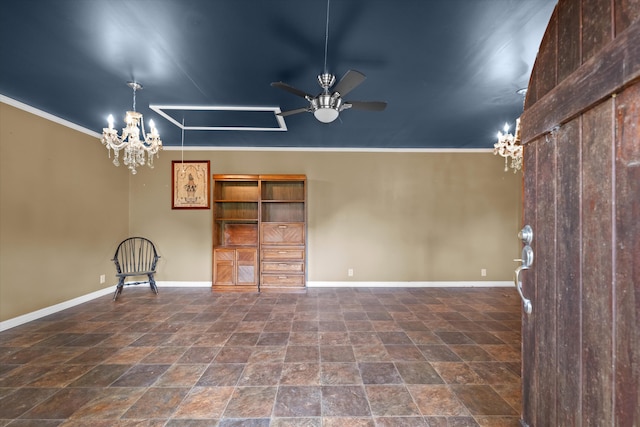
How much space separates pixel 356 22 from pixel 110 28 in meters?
1.78

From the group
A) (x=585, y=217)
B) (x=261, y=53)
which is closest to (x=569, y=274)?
(x=585, y=217)

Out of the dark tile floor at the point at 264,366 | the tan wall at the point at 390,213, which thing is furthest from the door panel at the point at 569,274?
the tan wall at the point at 390,213

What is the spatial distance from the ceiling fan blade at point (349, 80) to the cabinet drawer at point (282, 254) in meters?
2.95

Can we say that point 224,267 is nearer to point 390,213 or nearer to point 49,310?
point 49,310

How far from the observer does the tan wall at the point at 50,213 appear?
2998mm

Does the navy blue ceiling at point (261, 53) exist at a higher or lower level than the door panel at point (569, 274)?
higher

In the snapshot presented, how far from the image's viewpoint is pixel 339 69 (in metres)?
2.38

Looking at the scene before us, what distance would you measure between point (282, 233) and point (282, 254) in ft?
1.21

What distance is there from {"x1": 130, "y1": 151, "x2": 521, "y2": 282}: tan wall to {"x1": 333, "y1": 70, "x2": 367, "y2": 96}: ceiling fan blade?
2.81m

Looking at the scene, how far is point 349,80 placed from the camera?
202 cm

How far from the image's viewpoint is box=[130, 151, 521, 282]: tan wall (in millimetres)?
4934

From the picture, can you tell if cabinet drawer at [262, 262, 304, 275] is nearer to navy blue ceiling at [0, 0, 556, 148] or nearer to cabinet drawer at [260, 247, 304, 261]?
cabinet drawer at [260, 247, 304, 261]

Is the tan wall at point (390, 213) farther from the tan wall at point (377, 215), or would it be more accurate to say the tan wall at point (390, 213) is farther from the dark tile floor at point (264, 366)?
the dark tile floor at point (264, 366)

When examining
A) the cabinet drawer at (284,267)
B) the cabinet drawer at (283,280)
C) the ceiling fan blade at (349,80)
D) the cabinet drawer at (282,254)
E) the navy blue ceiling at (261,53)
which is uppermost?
the navy blue ceiling at (261,53)
